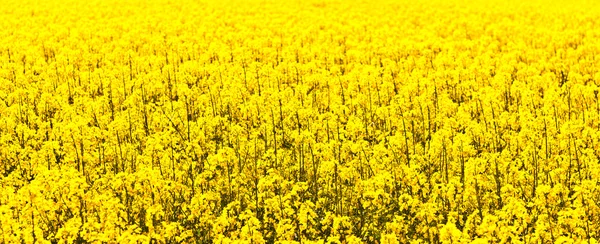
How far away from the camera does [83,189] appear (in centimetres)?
877

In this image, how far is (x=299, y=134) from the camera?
1123cm

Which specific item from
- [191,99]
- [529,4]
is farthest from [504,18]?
[191,99]

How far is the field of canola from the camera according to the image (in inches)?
333

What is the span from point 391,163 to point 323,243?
2.28 meters

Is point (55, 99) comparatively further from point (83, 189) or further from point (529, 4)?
point (529, 4)

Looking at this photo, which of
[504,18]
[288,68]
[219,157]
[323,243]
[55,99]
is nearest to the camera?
[323,243]

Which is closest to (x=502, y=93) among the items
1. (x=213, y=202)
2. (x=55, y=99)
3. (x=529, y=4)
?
(x=213, y=202)

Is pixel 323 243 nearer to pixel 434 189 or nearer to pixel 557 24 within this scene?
pixel 434 189

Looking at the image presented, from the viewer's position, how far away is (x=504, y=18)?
23016 millimetres

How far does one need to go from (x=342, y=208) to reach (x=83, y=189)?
2877 millimetres

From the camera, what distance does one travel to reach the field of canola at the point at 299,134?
8.45 meters

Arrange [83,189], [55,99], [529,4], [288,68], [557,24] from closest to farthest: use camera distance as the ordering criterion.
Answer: [83,189]
[55,99]
[288,68]
[557,24]
[529,4]

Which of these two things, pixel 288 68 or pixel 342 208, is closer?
pixel 342 208

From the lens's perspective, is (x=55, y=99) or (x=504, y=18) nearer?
(x=55, y=99)
